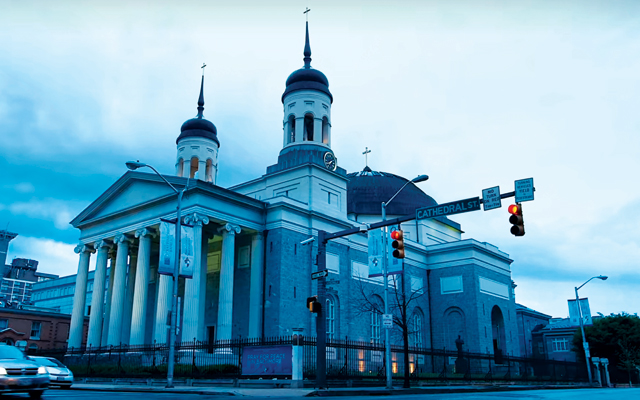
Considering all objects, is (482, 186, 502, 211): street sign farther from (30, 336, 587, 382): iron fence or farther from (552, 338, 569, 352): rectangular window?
(552, 338, 569, 352): rectangular window

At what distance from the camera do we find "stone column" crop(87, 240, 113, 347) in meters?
45.0

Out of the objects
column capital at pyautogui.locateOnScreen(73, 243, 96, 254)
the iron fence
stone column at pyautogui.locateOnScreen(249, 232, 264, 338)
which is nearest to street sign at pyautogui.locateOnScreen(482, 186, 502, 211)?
the iron fence

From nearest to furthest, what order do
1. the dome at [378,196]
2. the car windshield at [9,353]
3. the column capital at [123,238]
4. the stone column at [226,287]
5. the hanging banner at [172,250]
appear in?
the car windshield at [9,353] → the hanging banner at [172,250] → the stone column at [226,287] → the column capital at [123,238] → the dome at [378,196]

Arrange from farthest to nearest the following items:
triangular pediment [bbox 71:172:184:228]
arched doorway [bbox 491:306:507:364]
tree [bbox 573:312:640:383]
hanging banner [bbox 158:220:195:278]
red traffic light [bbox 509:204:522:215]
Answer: arched doorway [bbox 491:306:507:364]
tree [bbox 573:312:640:383]
triangular pediment [bbox 71:172:184:228]
hanging banner [bbox 158:220:195:278]
red traffic light [bbox 509:204:522:215]

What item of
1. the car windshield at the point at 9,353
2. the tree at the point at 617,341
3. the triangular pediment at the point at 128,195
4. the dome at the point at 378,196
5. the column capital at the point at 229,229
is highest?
the dome at the point at 378,196

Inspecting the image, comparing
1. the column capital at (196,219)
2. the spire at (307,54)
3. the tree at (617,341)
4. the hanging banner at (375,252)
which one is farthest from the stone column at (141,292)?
the tree at (617,341)

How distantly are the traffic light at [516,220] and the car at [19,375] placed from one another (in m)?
14.1

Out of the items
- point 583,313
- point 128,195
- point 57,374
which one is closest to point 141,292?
point 128,195

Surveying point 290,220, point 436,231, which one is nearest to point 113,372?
point 290,220

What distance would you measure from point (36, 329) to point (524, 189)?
59.1 meters

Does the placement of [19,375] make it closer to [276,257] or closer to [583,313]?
[276,257]

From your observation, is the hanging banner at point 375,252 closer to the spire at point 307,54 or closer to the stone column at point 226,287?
the stone column at point 226,287

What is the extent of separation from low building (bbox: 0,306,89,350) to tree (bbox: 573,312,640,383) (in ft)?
185

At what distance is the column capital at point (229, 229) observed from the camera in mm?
41344
